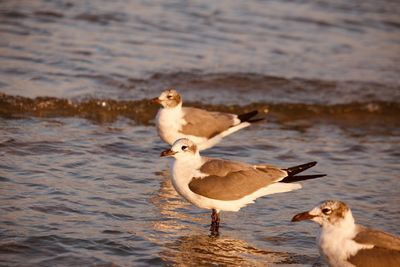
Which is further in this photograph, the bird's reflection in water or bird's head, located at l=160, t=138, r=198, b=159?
bird's head, located at l=160, t=138, r=198, b=159

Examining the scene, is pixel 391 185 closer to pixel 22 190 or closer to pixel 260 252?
pixel 260 252

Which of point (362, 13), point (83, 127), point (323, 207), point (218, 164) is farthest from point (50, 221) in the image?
point (362, 13)

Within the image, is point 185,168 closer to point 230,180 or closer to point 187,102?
point 230,180

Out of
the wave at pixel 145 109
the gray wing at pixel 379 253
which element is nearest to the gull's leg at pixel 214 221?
the gray wing at pixel 379 253

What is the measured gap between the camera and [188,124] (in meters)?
9.80

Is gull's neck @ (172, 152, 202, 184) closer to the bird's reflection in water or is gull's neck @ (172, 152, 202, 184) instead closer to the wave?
the bird's reflection in water

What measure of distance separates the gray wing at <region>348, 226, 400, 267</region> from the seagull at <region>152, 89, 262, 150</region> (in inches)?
159

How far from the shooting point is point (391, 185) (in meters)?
8.95

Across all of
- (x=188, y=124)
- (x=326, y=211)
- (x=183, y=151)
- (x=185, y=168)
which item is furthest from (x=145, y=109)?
(x=326, y=211)

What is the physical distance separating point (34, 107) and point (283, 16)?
766cm

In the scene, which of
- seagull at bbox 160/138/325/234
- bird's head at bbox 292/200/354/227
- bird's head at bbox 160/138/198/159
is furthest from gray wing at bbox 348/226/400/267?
bird's head at bbox 160/138/198/159

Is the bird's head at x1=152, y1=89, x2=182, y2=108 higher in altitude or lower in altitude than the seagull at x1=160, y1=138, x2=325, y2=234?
higher

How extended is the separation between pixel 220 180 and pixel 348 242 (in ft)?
5.65

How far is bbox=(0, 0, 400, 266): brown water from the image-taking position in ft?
22.9
